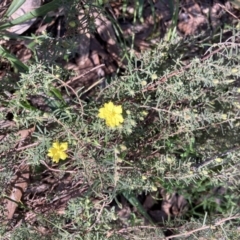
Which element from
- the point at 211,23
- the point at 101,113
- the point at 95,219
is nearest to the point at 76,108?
the point at 101,113

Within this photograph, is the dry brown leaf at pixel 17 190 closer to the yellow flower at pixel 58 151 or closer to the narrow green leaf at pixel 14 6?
the yellow flower at pixel 58 151

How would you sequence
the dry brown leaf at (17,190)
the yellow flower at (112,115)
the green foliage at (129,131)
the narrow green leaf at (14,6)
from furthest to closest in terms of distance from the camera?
1. the dry brown leaf at (17,190)
2. the narrow green leaf at (14,6)
3. the green foliage at (129,131)
4. the yellow flower at (112,115)

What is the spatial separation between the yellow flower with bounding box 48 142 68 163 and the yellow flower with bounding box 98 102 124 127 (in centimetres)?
24

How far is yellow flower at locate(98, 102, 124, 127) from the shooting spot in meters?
1.95

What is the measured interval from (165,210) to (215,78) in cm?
135

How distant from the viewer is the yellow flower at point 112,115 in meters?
1.95

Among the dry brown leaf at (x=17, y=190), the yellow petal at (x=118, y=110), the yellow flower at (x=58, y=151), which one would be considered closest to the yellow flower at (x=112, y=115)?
the yellow petal at (x=118, y=110)

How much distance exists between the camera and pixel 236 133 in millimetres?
2607

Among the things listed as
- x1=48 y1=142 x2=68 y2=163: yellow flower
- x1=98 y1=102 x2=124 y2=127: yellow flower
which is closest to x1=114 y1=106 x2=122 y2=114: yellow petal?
x1=98 y1=102 x2=124 y2=127: yellow flower

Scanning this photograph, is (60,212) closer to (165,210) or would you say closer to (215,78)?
(165,210)

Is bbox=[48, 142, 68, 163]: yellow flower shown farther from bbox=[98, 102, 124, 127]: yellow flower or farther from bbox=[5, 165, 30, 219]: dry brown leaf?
bbox=[5, 165, 30, 219]: dry brown leaf

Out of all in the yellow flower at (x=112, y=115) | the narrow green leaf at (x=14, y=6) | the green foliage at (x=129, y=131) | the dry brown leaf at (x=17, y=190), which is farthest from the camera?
the dry brown leaf at (x=17, y=190)

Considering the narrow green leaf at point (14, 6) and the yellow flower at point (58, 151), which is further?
the narrow green leaf at point (14, 6)

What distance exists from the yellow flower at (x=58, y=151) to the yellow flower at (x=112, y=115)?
24 centimetres
